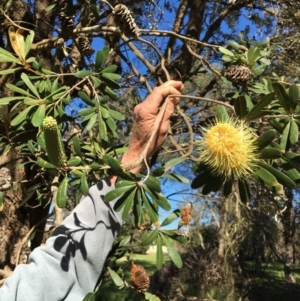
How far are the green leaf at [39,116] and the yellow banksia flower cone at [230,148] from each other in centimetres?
63

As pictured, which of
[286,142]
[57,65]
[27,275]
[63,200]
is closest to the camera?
[27,275]

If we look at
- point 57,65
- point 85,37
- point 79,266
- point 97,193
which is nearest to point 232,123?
point 97,193

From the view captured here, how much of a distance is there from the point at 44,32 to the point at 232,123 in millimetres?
1796

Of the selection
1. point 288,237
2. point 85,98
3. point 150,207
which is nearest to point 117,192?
point 150,207

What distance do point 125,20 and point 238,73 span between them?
0.53 meters

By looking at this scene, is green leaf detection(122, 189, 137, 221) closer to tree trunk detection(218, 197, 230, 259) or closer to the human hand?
the human hand

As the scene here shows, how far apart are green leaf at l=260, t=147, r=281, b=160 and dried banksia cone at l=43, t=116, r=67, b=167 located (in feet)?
1.83

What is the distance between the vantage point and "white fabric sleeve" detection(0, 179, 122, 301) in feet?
4.10

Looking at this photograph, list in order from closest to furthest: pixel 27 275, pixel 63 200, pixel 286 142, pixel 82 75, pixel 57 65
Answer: pixel 27 275 < pixel 286 142 < pixel 63 200 < pixel 82 75 < pixel 57 65

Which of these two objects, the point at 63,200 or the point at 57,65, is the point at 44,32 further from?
the point at 63,200

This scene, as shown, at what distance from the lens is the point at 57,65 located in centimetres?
261

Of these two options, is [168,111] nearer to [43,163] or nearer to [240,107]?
[240,107]

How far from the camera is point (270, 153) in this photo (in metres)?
1.25

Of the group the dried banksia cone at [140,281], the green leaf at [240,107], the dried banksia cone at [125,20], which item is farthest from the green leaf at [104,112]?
the dried banksia cone at [140,281]
